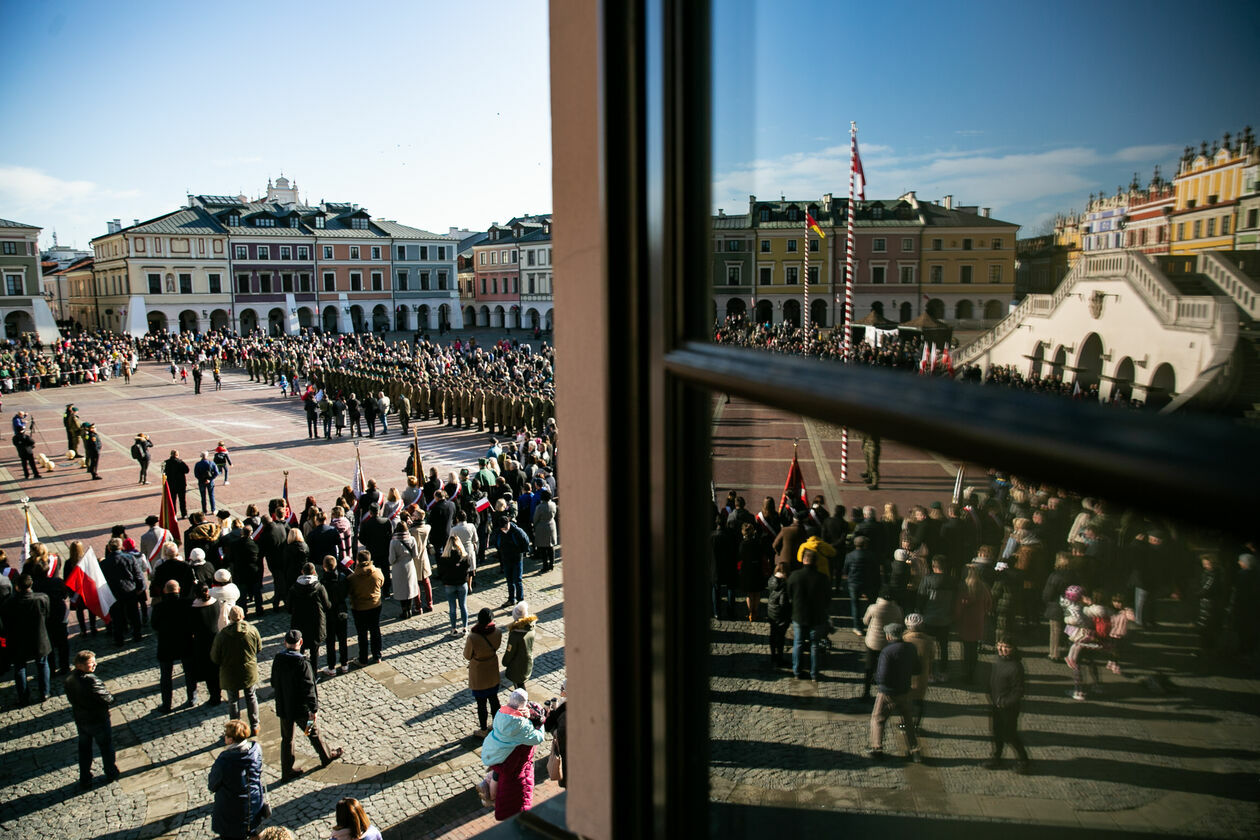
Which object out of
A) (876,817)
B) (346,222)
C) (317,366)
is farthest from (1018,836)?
(346,222)

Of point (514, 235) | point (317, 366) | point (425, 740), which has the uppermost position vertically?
point (514, 235)

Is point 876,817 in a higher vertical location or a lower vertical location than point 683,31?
lower

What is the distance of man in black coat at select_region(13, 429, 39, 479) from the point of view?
55.5 ft

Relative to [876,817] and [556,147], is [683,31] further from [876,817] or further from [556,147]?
[876,817]

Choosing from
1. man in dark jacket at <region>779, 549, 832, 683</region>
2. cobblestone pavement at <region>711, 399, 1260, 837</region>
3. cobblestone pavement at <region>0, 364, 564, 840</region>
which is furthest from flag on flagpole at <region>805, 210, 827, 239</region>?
cobblestone pavement at <region>0, 364, 564, 840</region>

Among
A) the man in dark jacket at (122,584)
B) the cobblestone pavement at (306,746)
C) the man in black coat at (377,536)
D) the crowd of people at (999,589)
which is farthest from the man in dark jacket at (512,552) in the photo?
the crowd of people at (999,589)

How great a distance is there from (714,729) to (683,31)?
2.19ft

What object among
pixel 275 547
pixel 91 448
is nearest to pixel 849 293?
pixel 275 547

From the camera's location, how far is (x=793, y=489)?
0.78 meters

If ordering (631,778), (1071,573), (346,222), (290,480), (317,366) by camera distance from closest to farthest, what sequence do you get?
1. (1071,573)
2. (631,778)
3. (290,480)
4. (317,366)
5. (346,222)

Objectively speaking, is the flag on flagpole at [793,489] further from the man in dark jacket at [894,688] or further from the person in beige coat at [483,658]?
the person in beige coat at [483,658]

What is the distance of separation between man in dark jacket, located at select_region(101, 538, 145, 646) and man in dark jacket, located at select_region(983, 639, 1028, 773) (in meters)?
9.92

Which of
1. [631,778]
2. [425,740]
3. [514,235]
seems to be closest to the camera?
[631,778]

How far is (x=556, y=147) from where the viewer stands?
993 millimetres
